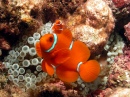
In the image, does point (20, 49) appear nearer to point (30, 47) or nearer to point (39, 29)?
point (30, 47)

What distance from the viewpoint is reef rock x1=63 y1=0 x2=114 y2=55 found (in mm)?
3505

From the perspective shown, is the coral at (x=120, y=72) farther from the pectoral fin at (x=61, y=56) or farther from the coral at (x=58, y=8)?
the pectoral fin at (x=61, y=56)

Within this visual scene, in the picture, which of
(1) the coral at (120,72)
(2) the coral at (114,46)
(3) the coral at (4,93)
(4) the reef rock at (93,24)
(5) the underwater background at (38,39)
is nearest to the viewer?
(3) the coral at (4,93)

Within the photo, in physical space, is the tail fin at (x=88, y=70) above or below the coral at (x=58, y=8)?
below

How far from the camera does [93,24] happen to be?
3635 millimetres

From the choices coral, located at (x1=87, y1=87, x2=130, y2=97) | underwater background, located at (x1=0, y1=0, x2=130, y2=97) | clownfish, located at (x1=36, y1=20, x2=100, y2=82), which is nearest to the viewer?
clownfish, located at (x1=36, y1=20, x2=100, y2=82)

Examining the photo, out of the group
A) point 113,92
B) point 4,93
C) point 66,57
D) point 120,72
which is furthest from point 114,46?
point 4,93

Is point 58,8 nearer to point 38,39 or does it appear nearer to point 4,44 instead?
point 38,39

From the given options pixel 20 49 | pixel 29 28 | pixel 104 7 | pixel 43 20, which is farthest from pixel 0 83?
pixel 104 7

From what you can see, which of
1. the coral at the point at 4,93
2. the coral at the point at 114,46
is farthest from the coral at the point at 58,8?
the coral at the point at 4,93

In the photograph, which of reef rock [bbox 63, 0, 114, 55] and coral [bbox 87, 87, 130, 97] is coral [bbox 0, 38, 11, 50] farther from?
coral [bbox 87, 87, 130, 97]

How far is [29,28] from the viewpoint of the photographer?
3.28 m

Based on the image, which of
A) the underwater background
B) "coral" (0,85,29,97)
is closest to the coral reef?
the underwater background

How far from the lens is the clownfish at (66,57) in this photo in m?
2.42
